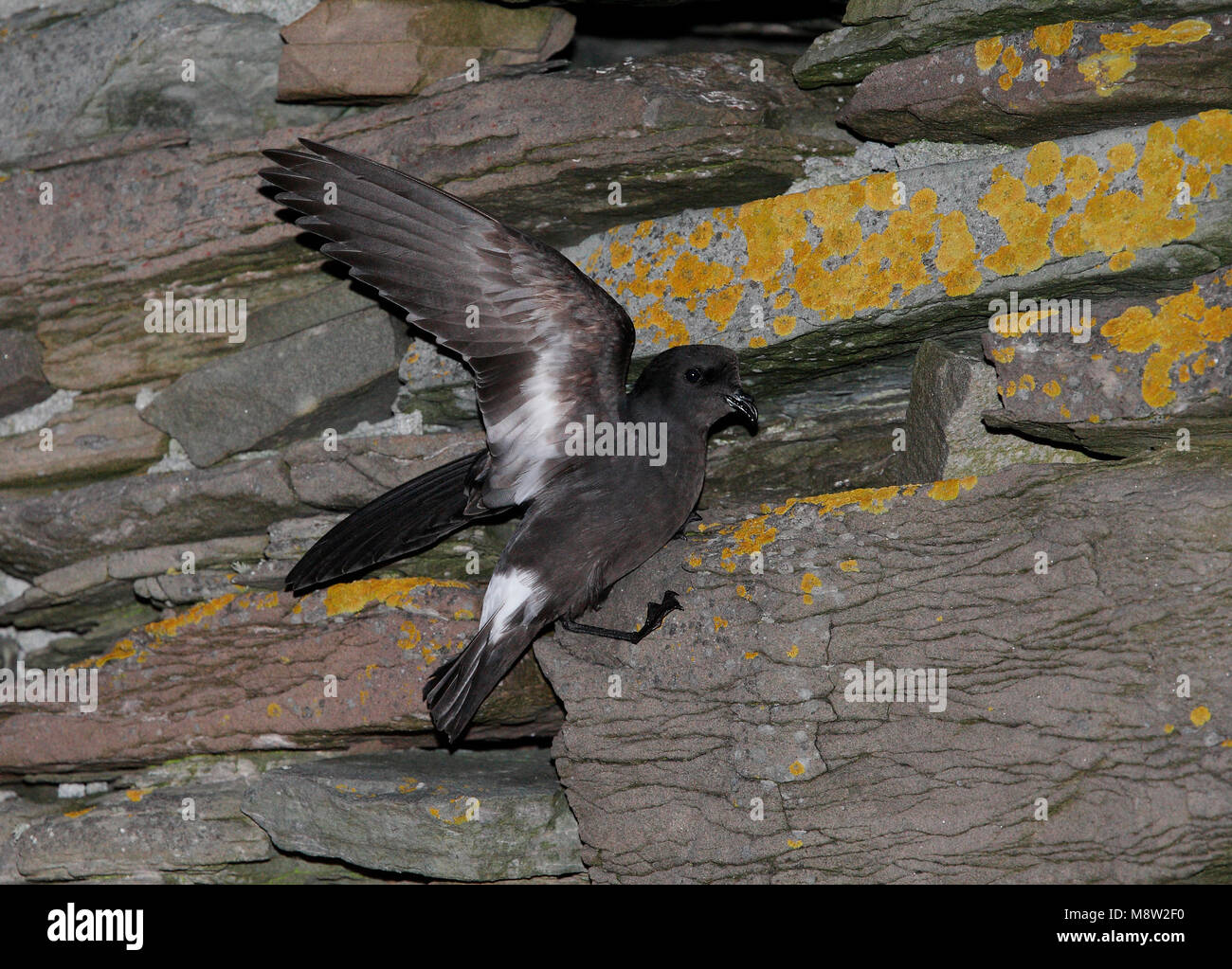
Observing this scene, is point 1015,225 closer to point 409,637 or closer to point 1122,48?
point 1122,48

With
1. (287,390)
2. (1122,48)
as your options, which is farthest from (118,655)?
(1122,48)

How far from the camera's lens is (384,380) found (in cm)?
474

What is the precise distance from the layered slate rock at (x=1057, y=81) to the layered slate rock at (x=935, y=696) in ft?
3.84

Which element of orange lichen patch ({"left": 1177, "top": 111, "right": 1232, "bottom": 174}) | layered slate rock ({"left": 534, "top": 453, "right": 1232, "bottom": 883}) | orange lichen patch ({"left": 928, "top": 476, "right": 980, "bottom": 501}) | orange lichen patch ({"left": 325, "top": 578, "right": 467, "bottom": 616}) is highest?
orange lichen patch ({"left": 1177, "top": 111, "right": 1232, "bottom": 174})

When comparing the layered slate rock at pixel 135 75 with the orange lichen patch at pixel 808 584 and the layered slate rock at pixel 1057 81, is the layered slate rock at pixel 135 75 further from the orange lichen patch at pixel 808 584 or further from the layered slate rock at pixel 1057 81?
the orange lichen patch at pixel 808 584

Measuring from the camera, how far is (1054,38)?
382cm

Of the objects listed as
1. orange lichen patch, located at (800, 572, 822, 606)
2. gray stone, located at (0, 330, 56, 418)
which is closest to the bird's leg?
orange lichen patch, located at (800, 572, 822, 606)

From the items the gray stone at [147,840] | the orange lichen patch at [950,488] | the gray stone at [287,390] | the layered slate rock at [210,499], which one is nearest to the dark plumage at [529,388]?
the layered slate rock at [210,499]

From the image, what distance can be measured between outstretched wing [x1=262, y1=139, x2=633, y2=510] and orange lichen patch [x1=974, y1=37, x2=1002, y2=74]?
4.86ft

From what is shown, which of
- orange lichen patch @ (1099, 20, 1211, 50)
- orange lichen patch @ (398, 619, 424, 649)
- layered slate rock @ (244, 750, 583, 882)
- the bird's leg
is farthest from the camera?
orange lichen patch @ (398, 619, 424, 649)

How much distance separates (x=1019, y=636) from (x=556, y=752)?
1609 mm

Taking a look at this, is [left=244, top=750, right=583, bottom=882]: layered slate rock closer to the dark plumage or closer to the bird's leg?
the dark plumage

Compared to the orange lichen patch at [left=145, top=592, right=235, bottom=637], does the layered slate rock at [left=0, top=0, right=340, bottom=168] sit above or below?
above

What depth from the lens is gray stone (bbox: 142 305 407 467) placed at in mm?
4699
